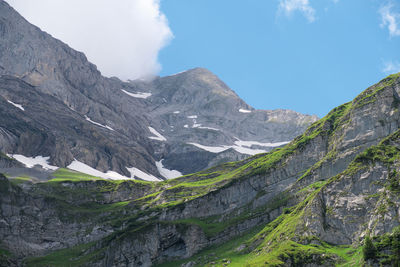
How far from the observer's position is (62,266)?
152750 mm

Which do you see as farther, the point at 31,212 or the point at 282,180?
the point at 31,212

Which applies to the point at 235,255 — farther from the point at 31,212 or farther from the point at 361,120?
the point at 31,212

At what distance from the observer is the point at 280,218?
13762cm

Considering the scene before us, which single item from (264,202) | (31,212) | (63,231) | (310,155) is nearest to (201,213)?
(264,202)

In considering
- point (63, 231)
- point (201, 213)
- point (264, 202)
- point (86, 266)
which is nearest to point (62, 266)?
point (86, 266)

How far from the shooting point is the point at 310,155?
6742 inches

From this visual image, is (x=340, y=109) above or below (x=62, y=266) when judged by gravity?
above

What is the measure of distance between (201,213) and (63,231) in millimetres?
60580

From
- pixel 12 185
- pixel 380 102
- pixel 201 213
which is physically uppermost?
pixel 380 102

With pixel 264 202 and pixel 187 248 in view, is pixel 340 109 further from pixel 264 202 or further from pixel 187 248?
pixel 187 248

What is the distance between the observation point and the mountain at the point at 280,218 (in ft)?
360

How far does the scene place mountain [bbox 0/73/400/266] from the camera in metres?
110

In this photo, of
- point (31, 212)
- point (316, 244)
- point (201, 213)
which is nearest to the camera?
point (316, 244)

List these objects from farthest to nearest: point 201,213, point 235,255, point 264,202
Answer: point 201,213 < point 264,202 < point 235,255
